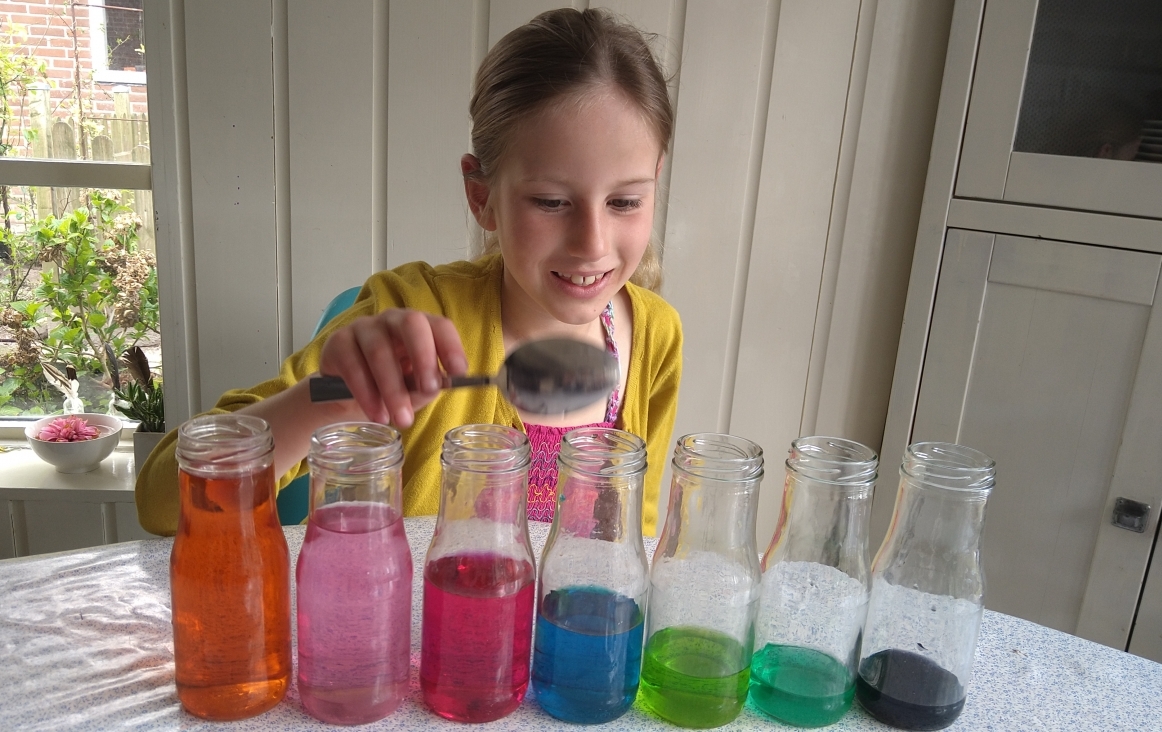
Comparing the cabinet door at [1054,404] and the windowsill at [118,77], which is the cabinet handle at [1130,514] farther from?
the windowsill at [118,77]

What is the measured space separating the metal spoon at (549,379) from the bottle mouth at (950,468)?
8.8 inches

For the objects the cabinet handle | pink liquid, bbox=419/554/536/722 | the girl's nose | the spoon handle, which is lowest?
the cabinet handle

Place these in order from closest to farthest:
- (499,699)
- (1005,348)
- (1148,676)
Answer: (499,699)
(1148,676)
(1005,348)

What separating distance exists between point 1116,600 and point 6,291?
7.62 ft

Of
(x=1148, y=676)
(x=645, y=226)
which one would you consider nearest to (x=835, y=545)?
(x=1148, y=676)

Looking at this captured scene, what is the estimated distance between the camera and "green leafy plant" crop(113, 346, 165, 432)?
175 cm

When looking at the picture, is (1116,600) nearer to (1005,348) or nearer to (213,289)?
(1005,348)

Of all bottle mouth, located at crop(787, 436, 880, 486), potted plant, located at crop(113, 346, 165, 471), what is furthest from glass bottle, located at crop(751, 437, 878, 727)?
potted plant, located at crop(113, 346, 165, 471)

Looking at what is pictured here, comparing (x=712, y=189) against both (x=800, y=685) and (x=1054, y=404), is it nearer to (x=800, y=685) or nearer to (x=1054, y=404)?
(x=1054, y=404)

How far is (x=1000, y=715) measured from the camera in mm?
682

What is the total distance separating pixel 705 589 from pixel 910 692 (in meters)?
0.18

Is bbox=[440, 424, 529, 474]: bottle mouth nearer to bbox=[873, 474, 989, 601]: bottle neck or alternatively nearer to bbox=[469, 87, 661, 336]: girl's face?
bbox=[873, 474, 989, 601]: bottle neck

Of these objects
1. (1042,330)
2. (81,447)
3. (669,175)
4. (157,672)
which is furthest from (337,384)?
(1042,330)

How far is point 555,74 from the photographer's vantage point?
41.3 inches
